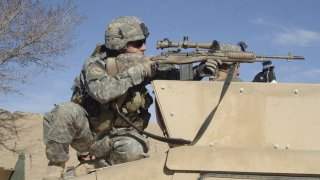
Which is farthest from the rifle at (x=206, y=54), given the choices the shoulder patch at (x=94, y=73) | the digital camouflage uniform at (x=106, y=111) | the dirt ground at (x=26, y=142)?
the dirt ground at (x=26, y=142)

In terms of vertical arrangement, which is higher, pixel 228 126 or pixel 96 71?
pixel 96 71

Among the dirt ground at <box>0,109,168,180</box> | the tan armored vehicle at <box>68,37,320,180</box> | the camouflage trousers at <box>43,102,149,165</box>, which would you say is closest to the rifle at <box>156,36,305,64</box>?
the camouflage trousers at <box>43,102,149,165</box>

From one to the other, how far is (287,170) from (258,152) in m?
0.18

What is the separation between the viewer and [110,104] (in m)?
4.29

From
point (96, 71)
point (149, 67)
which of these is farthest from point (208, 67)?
point (96, 71)

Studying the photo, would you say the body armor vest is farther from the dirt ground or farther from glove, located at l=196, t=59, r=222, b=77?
the dirt ground

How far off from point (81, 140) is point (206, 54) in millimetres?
1149

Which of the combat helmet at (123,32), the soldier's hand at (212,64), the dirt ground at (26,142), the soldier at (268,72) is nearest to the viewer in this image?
the soldier's hand at (212,64)

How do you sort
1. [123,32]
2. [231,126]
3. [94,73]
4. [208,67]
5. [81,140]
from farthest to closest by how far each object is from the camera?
[123,32] → [81,140] → [94,73] → [208,67] → [231,126]

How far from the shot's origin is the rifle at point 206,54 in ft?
13.1

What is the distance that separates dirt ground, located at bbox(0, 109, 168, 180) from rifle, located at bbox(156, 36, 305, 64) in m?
15.1

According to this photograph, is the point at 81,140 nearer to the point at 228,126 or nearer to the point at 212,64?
the point at 212,64

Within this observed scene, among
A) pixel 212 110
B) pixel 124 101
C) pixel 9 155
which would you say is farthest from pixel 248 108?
pixel 9 155

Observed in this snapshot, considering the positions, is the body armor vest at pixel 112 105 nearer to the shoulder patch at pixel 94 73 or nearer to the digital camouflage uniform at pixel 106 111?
the digital camouflage uniform at pixel 106 111
